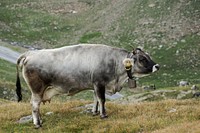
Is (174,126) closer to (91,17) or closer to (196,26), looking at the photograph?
(196,26)

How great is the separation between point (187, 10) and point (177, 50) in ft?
34.6

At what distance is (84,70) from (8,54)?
4813cm

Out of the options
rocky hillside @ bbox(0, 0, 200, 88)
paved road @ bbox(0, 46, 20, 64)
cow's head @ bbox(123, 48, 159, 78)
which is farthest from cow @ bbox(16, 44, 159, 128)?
paved road @ bbox(0, 46, 20, 64)

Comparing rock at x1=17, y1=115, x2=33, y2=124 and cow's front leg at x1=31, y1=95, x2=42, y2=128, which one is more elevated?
cow's front leg at x1=31, y1=95, x2=42, y2=128

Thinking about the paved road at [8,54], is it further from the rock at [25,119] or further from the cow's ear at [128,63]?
the cow's ear at [128,63]

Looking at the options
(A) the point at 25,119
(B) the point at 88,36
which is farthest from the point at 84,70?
(B) the point at 88,36

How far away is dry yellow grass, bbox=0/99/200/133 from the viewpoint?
1753cm

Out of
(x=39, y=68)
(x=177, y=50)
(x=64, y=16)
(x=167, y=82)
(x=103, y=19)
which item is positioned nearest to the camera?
(x=39, y=68)

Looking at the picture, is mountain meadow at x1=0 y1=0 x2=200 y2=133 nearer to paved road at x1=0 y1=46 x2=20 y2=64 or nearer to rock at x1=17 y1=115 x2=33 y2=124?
rock at x1=17 y1=115 x2=33 y2=124

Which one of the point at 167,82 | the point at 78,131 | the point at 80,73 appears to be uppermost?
the point at 80,73

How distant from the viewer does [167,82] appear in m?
55.5

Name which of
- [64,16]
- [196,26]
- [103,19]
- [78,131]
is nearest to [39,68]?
[78,131]

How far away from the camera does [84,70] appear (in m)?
19.7

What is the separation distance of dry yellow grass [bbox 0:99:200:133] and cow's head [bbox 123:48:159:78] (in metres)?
1.84
